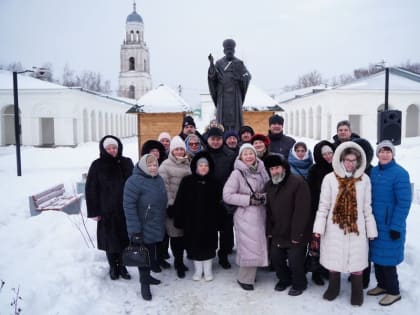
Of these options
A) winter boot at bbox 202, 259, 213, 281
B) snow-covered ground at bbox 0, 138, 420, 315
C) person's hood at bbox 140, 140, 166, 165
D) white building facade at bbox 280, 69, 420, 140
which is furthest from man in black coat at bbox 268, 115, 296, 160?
white building facade at bbox 280, 69, 420, 140

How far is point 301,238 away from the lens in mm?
3971

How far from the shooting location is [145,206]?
4.07 m

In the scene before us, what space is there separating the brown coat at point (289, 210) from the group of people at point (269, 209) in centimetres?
1

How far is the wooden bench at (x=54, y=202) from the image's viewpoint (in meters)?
8.37

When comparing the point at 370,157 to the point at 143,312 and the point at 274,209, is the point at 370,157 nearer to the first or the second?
the point at 274,209

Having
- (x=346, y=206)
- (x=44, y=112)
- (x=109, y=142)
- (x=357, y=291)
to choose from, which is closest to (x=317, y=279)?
(x=357, y=291)

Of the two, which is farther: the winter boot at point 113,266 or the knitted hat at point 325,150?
the winter boot at point 113,266

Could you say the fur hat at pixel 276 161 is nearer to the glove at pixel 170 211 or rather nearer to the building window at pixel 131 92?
the glove at pixel 170 211

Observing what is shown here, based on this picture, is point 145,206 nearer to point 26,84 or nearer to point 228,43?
point 228,43

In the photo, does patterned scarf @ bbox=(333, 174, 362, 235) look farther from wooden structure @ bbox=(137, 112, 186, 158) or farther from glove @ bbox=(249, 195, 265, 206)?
wooden structure @ bbox=(137, 112, 186, 158)

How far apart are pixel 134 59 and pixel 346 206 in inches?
2148

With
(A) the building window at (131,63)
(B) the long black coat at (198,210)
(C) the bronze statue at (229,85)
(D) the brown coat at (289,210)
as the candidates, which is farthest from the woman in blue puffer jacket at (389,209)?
(A) the building window at (131,63)

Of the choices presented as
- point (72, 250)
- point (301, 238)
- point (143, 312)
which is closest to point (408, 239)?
point (301, 238)

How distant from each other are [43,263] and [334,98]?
25.4 m
